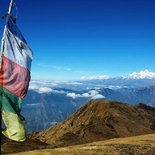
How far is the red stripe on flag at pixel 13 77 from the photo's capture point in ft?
44.2

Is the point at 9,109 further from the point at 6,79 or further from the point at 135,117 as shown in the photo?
the point at 135,117

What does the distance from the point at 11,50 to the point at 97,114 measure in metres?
185

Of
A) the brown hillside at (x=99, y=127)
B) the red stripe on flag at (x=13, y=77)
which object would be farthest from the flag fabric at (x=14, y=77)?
the brown hillside at (x=99, y=127)

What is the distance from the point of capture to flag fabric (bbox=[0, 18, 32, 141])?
13.5 m

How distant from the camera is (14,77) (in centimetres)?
1353

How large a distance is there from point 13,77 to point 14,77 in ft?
0.14

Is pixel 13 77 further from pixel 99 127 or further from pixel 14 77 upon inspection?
pixel 99 127

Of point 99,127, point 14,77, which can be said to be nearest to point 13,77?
point 14,77

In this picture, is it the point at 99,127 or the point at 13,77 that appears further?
the point at 99,127

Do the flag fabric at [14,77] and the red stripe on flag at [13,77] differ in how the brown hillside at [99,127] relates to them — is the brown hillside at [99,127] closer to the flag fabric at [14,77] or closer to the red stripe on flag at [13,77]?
the flag fabric at [14,77]

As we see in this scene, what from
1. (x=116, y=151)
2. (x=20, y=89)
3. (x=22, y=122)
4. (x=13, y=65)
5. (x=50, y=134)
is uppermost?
(x=13, y=65)

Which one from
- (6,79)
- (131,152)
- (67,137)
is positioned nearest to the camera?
(6,79)

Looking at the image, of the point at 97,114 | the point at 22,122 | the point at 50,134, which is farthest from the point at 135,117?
the point at 22,122

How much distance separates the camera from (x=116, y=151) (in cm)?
4981
